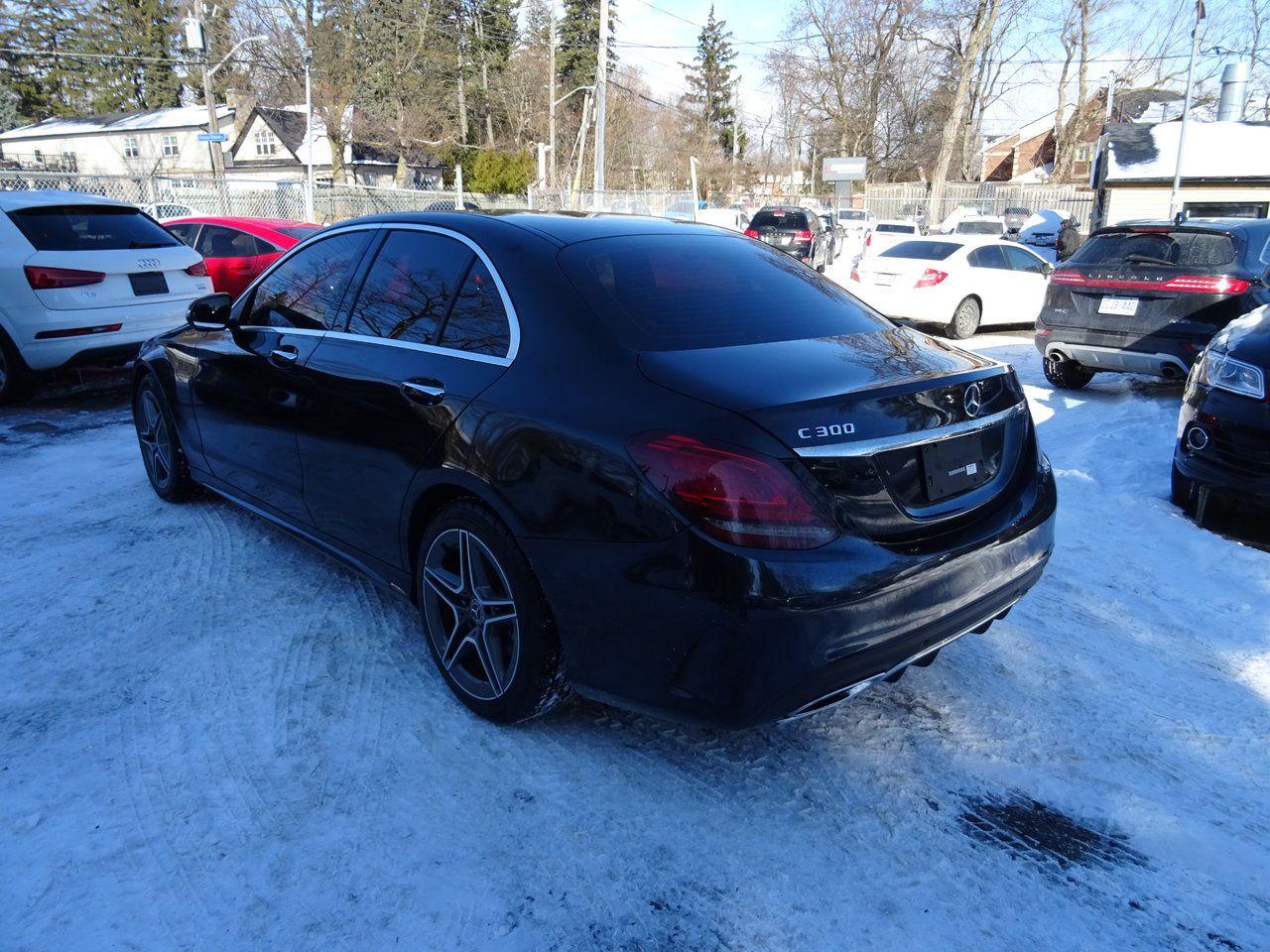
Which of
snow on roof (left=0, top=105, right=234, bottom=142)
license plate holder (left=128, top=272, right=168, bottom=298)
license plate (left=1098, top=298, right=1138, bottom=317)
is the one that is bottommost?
license plate (left=1098, top=298, right=1138, bottom=317)

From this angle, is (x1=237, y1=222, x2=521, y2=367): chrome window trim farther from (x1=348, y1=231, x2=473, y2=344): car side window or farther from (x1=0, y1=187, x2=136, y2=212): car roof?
(x1=0, y1=187, x2=136, y2=212): car roof

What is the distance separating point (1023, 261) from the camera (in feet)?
42.9

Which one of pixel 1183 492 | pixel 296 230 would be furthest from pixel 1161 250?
pixel 296 230

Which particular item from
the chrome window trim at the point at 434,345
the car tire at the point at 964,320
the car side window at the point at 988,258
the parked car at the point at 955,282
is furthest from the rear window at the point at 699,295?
the car side window at the point at 988,258

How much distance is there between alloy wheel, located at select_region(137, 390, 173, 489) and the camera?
4973 mm

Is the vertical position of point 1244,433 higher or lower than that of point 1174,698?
higher

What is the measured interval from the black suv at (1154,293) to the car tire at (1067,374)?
35 centimetres

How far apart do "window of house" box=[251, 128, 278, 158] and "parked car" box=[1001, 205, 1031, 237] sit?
153 feet

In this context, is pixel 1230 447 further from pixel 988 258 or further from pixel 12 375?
pixel 988 258

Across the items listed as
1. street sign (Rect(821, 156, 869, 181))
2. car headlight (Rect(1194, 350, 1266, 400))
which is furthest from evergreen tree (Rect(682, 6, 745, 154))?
car headlight (Rect(1194, 350, 1266, 400))

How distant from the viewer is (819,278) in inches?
143

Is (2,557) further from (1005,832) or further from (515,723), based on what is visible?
(1005,832)

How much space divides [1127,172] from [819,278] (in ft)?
107

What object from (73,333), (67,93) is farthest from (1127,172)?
(67,93)
